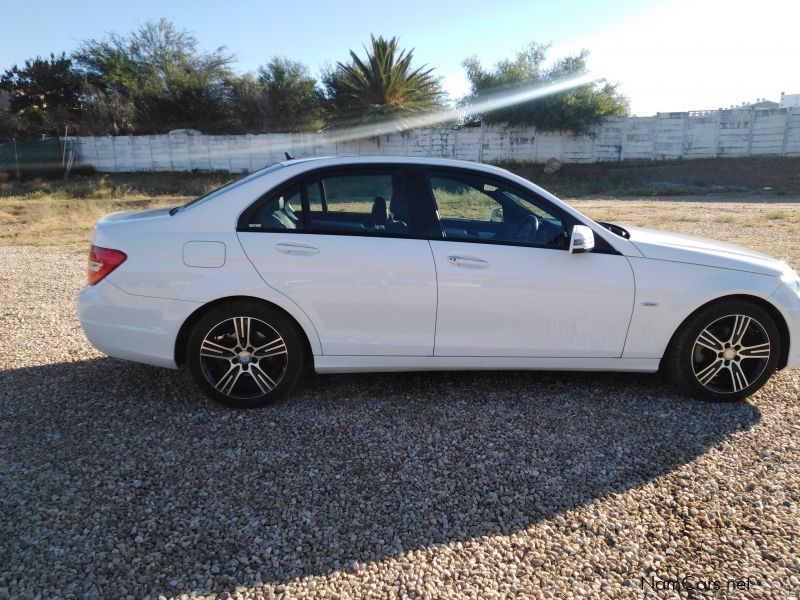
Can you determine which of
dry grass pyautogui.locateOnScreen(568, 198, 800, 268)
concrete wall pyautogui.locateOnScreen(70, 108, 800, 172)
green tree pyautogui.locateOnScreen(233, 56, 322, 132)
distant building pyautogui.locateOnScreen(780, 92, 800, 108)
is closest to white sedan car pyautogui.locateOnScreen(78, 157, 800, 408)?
dry grass pyautogui.locateOnScreen(568, 198, 800, 268)

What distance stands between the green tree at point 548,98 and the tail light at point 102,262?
99.3 ft

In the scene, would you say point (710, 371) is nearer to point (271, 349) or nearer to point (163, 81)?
point (271, 349)

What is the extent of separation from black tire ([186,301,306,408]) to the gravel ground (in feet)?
0.51

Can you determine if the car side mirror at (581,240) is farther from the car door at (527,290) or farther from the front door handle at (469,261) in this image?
the front door handle at (469,261)

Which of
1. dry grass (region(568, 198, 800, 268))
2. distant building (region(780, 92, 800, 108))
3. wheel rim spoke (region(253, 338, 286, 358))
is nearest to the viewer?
wheel rim spoke (region(253, 338, 286, 358))

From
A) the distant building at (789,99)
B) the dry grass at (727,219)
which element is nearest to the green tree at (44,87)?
the dry grass at (727,219)

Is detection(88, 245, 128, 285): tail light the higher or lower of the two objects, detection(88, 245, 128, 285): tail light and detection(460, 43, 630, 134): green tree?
the lower

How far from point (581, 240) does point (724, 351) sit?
52.3 inches

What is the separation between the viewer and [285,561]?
7.50 feet

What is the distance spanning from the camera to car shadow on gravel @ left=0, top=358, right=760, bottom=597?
233 cm

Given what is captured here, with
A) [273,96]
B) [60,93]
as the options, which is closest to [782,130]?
[273,96]

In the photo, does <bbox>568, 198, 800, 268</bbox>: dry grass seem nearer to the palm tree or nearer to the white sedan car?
Answer: the white sedan car

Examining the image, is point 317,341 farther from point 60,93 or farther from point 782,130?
point 60,93

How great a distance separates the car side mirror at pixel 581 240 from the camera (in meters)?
3.40
